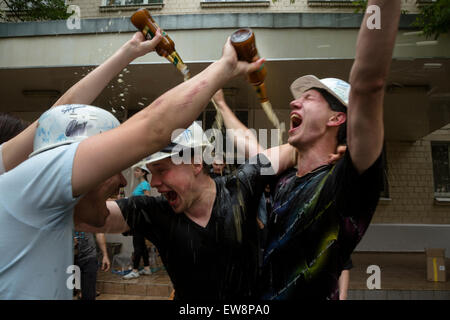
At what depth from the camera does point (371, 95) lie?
42.2 inches

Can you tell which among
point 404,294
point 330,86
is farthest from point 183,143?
point 404,294

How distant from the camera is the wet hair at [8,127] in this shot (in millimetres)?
1953

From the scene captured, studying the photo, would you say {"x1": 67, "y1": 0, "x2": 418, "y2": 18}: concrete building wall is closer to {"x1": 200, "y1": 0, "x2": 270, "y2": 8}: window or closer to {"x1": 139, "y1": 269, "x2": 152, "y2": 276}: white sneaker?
{"x1": 200, "y1": 0, "x2": 270, "y2": 8}: window

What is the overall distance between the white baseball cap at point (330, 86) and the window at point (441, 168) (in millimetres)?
11289

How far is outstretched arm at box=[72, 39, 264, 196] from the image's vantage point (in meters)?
0.91

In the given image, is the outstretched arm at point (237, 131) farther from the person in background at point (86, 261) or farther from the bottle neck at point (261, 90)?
the person in background at point (86, 261)

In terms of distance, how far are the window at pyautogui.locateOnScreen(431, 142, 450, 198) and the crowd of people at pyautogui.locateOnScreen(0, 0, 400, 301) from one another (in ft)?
36.8

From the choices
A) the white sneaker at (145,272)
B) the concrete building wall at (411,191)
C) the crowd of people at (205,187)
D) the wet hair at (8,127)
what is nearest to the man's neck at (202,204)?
the crowd of people at (205,187)

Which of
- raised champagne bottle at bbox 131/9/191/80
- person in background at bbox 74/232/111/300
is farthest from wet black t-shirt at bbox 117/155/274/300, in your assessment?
person in background at bbox 74/232/111/300

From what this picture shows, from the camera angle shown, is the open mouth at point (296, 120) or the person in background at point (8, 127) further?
the person in background at point (8, 127)

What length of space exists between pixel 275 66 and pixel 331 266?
17.4 ft

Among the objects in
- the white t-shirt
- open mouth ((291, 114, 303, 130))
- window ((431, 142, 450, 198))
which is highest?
window ((431, 142, 450, 198))

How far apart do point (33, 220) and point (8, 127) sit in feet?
4.34

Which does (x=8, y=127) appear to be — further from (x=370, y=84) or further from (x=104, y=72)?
(x=370, y=84)
